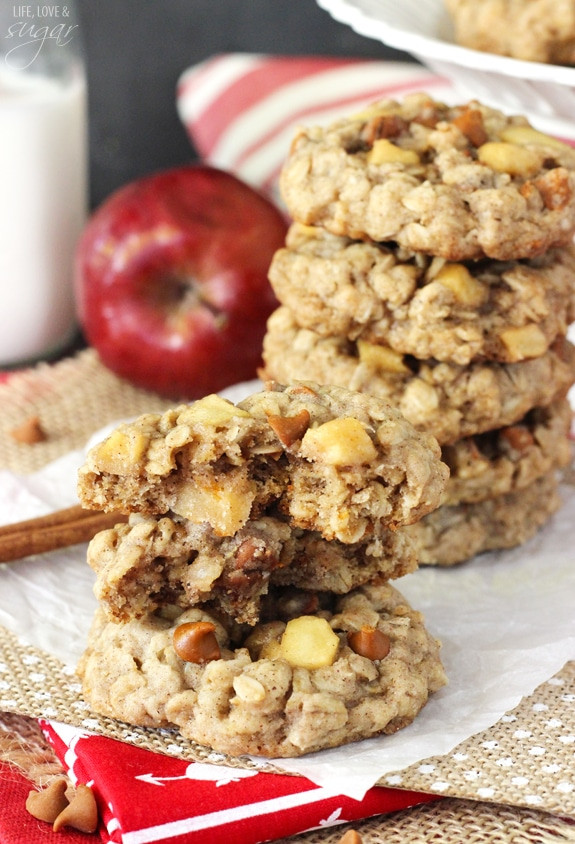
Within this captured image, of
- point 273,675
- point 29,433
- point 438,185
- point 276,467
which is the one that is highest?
point 438,185

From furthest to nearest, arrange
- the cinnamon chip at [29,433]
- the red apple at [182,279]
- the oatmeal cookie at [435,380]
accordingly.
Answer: the red apple at [182,279] < the cinnamon chip at [29,433] < the oatmeal cookie at [435,380]

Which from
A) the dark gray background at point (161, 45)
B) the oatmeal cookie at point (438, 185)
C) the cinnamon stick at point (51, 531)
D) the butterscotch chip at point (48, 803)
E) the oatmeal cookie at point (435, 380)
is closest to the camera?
the butterscotch chip at point (48, 803)

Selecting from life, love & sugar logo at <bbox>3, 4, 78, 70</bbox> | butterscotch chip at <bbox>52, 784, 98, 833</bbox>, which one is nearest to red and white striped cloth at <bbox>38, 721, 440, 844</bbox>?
butterscotch chip at <bbox>52, 784, 98, 833</bbox>

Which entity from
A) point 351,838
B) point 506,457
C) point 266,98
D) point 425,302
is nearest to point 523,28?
point 425,302

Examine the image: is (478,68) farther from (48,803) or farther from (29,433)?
(48,803)

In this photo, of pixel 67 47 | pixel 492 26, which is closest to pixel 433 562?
pixel 492 26

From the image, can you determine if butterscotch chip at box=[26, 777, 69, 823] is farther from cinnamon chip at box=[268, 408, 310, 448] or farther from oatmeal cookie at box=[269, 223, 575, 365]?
oatmeal cookie at box=[269, 223, 575, 365]

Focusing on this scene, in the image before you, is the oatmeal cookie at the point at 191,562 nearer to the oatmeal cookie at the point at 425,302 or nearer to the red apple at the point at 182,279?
the oatmeal cookie at the point at 425,302

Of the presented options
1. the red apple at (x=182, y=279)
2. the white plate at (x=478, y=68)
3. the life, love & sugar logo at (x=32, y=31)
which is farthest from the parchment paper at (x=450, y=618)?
the life, love & sugar logo at (x=32, y=31)
